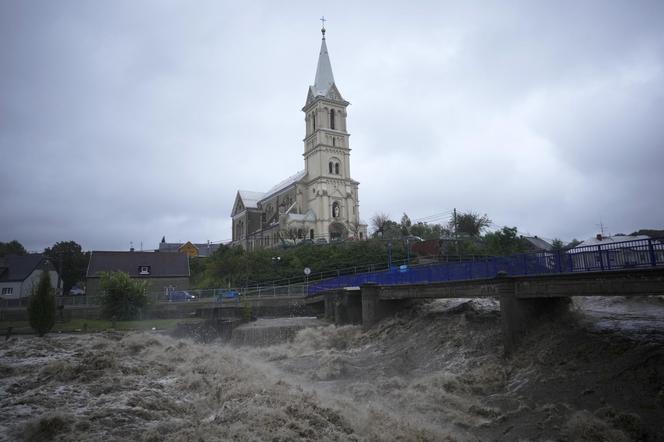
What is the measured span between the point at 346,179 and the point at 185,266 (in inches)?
1481

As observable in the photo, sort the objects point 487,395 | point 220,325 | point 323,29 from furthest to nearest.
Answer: point 323,29 < point 220,325 < point 487,395

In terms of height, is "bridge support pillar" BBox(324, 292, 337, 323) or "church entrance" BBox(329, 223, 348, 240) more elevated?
"church entrance" BBox(329, 223, 348, 240)

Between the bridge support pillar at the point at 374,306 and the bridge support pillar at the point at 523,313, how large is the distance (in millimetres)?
12711

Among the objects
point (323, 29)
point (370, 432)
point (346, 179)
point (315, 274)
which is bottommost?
point (370, 432)

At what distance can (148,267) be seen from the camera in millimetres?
62406

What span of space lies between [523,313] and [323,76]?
280 feet

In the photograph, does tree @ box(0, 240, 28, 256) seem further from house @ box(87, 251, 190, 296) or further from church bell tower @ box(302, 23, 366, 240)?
church bell tower @ box(302, 23, 366, 240)

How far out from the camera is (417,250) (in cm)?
6072

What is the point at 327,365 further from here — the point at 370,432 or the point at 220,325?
the point at 220,325

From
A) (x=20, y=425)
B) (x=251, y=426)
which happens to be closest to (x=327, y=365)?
(x=251, y=426)

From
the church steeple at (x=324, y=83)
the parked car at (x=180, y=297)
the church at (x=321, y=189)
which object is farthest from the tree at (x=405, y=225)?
Result: the parked car at (x=180, y=297)

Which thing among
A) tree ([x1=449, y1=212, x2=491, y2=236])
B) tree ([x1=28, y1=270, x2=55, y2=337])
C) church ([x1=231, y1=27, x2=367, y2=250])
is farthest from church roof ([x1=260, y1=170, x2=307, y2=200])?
tree ([x1=28, y1=270, x2=55, y2=337])

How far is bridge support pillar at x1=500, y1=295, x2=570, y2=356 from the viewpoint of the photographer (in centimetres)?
1833

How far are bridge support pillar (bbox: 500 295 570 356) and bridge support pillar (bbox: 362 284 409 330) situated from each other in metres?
12.7
